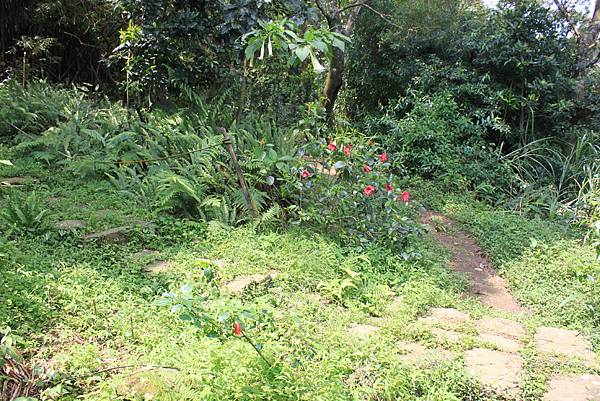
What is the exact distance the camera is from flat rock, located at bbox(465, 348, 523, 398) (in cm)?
230

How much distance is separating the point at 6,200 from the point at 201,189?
4.89ft

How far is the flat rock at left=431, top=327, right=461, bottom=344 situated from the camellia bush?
4.23ft

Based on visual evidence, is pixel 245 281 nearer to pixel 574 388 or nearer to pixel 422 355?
pixel 422 355

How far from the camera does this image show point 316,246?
3.78 m

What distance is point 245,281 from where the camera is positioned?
3.10 meters

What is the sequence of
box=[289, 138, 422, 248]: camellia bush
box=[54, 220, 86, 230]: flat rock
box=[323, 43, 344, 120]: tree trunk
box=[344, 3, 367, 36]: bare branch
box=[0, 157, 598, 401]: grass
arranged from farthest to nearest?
box=[323, 43, 344, 120]: tree trunk, box=[344, 3, 367, 36]: bare branch, box=[289, 138, 422, 248]: camellia bush, box=[54, 220, 86, 230]: flat rock, box=[0, 157, 598, 401]: grass

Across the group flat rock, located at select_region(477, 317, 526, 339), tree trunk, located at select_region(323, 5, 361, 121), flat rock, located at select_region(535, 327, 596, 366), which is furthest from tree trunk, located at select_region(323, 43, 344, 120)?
flat rock, located at select_region(535, 327, 596, 366)

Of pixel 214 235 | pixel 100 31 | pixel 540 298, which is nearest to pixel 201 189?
pixel 214 235

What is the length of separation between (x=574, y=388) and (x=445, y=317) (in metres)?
0.87

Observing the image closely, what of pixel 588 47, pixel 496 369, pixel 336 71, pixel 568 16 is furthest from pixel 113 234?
pixel 568 16

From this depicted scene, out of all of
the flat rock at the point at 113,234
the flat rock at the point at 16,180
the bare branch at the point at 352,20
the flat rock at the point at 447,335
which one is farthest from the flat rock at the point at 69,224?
the bare branch at the point at 352,20

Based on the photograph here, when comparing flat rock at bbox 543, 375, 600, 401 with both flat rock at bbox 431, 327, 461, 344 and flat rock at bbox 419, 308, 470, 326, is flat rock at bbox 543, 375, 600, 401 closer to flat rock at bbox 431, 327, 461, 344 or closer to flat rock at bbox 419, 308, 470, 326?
flat rock at bbox 431, 327, 461, 344

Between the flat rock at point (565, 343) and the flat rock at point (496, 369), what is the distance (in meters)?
0.32

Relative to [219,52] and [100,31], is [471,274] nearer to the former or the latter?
[219,52]
